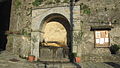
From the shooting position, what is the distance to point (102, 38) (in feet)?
32.7

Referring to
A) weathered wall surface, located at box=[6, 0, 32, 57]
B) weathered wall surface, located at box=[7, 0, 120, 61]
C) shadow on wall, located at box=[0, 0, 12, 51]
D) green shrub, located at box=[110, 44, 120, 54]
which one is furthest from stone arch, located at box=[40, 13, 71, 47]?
shadow on wall, located at box=[0, 0, 12, 51]

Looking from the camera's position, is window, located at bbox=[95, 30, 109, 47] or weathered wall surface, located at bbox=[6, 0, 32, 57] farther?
weathered wall surface, located at bbox=[6, 0, 32, 57]

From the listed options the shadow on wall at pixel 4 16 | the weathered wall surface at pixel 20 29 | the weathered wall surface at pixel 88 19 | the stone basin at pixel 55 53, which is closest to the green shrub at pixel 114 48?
the weathered wall surface at pixel 88 19

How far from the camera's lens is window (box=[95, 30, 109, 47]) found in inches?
392

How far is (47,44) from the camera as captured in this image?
37.1 ft

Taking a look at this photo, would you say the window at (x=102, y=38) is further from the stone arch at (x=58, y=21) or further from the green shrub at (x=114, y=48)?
the stone arch at (x=58, y=21)

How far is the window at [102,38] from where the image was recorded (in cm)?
995

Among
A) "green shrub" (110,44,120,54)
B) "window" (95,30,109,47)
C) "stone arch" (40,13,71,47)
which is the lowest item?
"green shrub" (110,44,120,54)

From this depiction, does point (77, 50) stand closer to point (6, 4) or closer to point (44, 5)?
point (44, 5)

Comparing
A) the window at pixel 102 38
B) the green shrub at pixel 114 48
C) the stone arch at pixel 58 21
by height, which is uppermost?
the stone arch at pixel 58 21

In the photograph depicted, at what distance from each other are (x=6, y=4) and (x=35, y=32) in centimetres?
684

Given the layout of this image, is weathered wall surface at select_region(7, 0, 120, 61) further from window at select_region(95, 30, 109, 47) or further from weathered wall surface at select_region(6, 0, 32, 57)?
weathered wall surface at select_region(6, 0, 32, 57)

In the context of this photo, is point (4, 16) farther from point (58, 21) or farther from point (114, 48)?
point (114, 48)

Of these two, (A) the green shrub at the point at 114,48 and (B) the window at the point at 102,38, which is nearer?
(A) the green shrub at the point at 114,48
